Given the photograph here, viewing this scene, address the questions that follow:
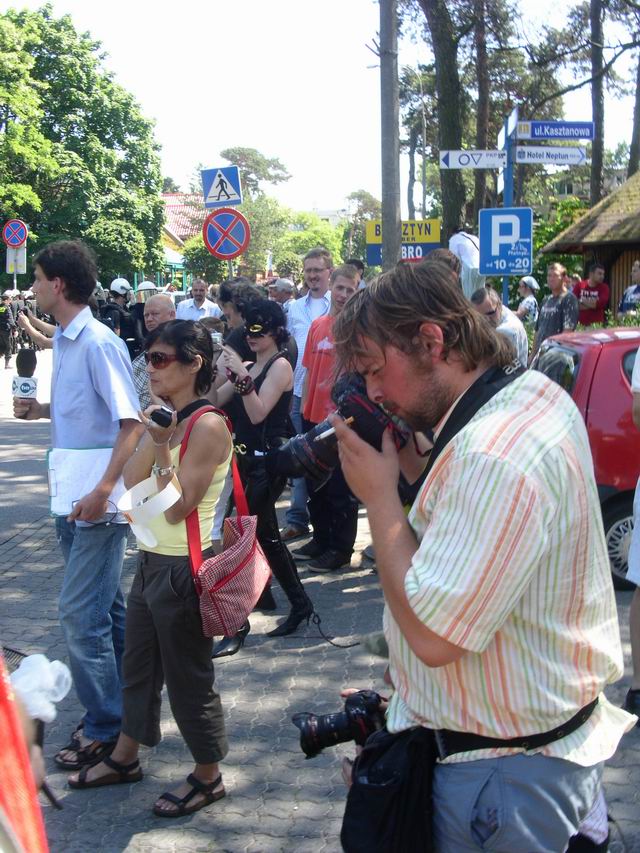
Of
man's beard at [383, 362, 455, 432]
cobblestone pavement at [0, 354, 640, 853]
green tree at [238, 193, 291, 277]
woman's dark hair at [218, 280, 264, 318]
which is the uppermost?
green tree at [238, 193, 291, 277]

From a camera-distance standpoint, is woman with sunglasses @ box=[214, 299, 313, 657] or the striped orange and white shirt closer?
the striped orange and white shirt

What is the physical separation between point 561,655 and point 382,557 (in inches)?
13.7

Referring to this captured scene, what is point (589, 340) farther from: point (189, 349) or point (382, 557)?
point (382, 557)

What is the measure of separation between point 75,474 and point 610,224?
2227 cm

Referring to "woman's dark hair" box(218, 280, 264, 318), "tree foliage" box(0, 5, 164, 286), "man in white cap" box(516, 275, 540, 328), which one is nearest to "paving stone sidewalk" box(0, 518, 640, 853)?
"woman's dark hair" box(218, 280, 264, 318)

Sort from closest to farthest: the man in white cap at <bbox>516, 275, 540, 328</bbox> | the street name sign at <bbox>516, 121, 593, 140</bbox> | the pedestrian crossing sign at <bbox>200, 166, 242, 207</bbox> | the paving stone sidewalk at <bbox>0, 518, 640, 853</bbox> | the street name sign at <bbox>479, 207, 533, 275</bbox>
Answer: the paving stone sidewalk at <bbox>0, 518, 640, 853</bbox> < the street name sign at <bbox>479, 207, 533, 275</bbox> < the street name sign at <bbox>516, 121, 593, 140</bbox> < the pedestrian crossing sign at <bbox>200, 166, 242, 207</bbox> < the man in white cap at <bbox>516, 275, 540, 328</bbox>

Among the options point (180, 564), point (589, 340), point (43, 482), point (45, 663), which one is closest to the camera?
point (45, 663)

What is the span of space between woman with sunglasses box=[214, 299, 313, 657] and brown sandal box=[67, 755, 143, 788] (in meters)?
1.38

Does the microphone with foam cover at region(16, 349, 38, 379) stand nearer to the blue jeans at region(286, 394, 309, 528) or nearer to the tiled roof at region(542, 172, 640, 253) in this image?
the blue jeans at region(286, 394, 309, 528)

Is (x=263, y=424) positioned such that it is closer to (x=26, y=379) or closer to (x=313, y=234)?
(x=26, y=379)

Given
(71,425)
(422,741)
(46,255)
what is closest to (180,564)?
(71,425)

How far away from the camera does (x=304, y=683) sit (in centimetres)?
492

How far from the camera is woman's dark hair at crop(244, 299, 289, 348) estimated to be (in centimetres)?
570

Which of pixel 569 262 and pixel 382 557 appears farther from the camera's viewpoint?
pixel 569 262
